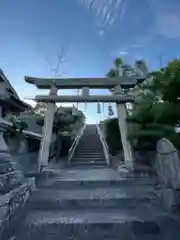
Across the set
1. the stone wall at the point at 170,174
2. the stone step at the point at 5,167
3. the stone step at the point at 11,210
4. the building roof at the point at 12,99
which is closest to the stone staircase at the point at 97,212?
the stone step at the point at 11,210

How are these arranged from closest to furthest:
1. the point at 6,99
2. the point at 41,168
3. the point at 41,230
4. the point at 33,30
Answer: the point at 41,230
the point at 33,30
the point at 41,168
the point at 6,99

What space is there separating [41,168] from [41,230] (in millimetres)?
6117

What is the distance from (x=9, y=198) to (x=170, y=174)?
3.94m

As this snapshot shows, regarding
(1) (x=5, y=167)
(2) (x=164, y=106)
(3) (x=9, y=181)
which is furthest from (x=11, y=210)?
(2) (x=164, y=106)

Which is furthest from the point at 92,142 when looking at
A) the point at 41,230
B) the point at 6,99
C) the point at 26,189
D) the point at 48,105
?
the point at 41,230

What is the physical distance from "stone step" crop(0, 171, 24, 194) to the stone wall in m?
3.86

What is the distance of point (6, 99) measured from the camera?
1316 cm

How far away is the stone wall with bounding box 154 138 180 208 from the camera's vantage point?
248 inches

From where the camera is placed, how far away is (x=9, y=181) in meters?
6.58

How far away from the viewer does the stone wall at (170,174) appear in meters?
6.30

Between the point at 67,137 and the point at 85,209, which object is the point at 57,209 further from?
the point at 67,137

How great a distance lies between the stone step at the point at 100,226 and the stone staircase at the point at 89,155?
8.06m

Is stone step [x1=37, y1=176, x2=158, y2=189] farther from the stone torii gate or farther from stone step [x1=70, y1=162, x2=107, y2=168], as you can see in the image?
stone step [x1=70, y1=162, x2=107, y2=168]

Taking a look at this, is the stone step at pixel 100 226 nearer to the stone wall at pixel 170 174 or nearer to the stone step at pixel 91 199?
the stone wall at pixel 170 174
